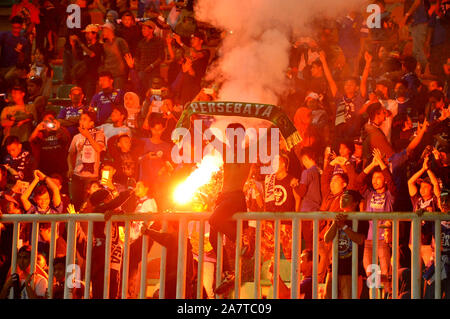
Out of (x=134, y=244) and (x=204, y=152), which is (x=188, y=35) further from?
(x=134, y=244)

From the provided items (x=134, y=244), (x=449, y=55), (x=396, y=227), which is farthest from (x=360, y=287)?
(x=449, y=55)

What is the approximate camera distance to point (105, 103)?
1115 cm

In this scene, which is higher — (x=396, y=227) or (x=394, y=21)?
(x=394, y=21)

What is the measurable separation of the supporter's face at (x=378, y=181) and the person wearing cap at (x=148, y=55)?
3629 millimetres

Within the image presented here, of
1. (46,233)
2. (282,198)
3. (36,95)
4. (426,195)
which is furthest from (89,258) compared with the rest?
(36,95)

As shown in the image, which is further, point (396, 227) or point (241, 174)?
point (241, 174)

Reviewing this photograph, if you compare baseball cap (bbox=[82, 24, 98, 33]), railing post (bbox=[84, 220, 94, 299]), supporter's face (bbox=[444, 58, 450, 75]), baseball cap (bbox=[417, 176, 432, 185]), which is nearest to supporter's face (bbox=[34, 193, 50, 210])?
railing post (bbox=[84, 220, 94, 299])

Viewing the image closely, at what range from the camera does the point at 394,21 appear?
11.2 metres

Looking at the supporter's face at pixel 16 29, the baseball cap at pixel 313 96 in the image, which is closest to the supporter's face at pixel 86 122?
the supporter's face at pixel 16 29

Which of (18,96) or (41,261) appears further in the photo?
(18,96)

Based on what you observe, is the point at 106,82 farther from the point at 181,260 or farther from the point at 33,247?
the point at 181,260

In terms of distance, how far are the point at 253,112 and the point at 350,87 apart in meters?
3.09
